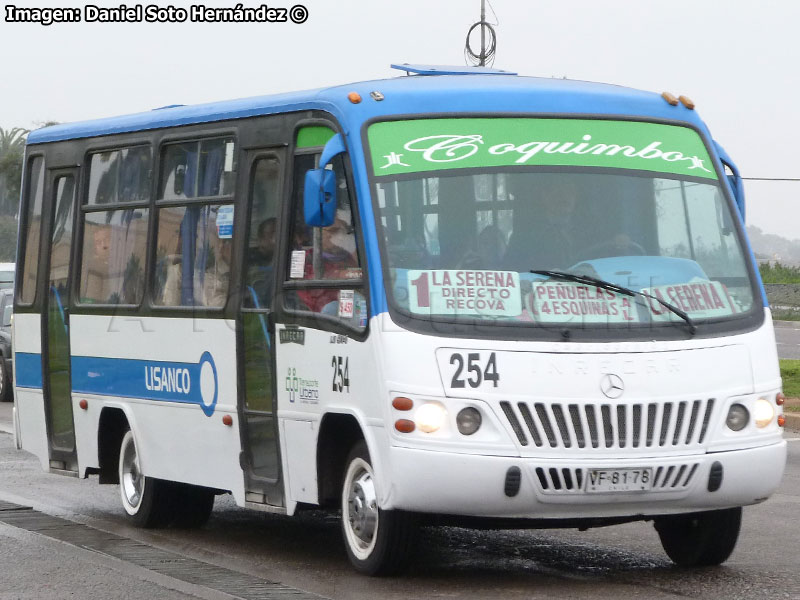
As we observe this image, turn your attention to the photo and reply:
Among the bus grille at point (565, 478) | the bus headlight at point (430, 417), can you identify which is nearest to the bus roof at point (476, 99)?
the bus headlight at point (430, 417)

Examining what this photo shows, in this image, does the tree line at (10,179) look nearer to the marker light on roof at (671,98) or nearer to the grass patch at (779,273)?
the grass patch at (779,273)

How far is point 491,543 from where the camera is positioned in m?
9.81

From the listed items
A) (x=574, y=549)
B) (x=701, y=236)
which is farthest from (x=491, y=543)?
(x=701, y=236)

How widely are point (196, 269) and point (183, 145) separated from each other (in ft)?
2.80

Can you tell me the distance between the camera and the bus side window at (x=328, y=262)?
8367 millimetres

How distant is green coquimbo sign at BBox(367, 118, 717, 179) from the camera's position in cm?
843

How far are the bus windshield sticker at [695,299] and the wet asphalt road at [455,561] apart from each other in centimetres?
133

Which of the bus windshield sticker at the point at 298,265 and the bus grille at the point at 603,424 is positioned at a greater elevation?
the bus windshield sticker at the point at 298,265

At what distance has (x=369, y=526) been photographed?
8.26 meters

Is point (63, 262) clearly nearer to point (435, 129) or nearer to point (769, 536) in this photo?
point (435, 129)

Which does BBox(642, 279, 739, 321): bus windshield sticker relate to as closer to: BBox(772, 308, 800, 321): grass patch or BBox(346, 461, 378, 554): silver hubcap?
BBox(346, 461, 378, 554): silver hubcap

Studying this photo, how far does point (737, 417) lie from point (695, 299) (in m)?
0.65

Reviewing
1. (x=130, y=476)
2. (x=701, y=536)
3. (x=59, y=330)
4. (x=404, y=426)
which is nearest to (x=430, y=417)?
(x=404, y=426)

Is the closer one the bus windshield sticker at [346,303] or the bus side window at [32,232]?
the bus windshield sticker at [346,303]
